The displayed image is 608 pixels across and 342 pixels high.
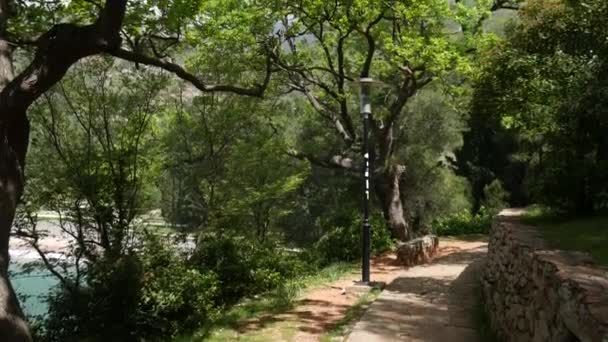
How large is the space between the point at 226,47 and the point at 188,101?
5.59 ft

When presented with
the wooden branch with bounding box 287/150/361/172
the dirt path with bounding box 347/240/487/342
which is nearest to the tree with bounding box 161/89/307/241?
the wooden branch with bounding box 287/150/361/172

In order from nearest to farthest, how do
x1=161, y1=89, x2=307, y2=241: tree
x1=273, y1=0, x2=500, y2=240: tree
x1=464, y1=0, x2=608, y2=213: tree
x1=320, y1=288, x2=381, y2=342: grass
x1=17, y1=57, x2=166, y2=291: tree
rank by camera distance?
x1=320, y1=288, x2=381, y2=342: grass < x1=464, y1=0, x2=608, y2=213: tree < x1=17, y1=57, x2=166, y2=291: tree < x1=273, y1=0, x2=500, y2=240: tree < x1=161, y1=89, x2=307, y2=241: tree

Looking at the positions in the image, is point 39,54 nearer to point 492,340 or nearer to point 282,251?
point 492,340

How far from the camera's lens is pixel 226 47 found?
1314 centimetres

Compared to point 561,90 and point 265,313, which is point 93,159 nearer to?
point 265,313

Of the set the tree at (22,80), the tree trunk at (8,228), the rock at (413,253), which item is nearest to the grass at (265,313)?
the rock at (413,253)

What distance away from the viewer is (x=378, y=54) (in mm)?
17312

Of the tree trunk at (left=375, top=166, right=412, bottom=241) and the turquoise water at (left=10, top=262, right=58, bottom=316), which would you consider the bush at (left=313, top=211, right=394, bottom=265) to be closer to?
the tree trunk at (left=375, top=166, right=412, bottom=241)

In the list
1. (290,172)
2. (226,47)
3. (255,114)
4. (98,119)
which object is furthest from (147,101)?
(290,172)

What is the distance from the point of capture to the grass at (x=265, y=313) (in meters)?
6.97

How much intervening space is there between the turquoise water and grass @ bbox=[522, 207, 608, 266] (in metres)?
7.51

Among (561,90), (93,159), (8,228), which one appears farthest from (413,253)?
(8,228)

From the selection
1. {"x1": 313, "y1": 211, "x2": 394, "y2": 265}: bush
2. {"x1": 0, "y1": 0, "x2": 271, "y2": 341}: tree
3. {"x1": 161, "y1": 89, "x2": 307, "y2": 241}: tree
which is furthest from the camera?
→ {"x1": 313, "y1": 211, "x2": 394, "y2": 265}: bush

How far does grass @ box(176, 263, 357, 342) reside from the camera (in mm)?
6973
